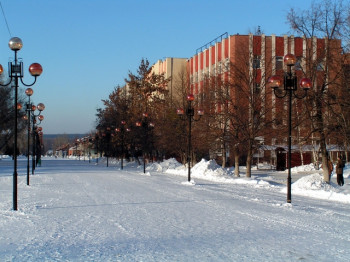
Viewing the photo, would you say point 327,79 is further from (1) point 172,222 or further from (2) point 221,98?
(1) point 172,222

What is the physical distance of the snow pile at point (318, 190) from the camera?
18064 mm

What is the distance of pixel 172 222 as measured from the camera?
11.1 meters

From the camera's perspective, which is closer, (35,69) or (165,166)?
(35,69)

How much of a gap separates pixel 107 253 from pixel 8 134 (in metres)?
68.9


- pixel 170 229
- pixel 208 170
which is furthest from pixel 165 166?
pixel 170 229

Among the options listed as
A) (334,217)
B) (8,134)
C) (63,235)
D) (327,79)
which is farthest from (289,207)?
(8,134)

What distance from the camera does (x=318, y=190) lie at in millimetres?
19812

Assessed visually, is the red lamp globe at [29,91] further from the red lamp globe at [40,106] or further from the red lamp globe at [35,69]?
the red lamp globe at [35,69]

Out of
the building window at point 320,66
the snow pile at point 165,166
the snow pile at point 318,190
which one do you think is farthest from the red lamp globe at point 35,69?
the snow pile at point 165,166

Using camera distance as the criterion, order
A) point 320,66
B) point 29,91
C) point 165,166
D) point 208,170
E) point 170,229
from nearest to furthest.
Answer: point 170,229
point 29,91
point 320,66
point 208,170
point 165,166

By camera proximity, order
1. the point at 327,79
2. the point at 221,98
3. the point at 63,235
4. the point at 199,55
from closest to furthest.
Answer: the point at 63,235, the point at 327,79, the point at 221,98, the point at 199,55

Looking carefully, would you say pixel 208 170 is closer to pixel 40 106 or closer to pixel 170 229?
pixel 40 106

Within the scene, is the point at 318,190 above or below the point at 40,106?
below

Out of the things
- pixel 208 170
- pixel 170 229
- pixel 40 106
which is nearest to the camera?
pixel 170 229
